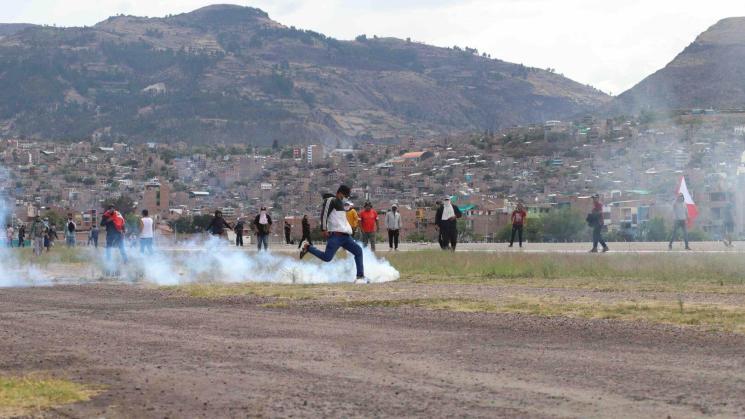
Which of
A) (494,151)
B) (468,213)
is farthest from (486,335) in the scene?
(494,151)

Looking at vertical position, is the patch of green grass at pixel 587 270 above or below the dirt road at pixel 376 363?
above

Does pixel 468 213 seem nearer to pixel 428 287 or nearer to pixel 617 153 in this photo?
pixel 617 153

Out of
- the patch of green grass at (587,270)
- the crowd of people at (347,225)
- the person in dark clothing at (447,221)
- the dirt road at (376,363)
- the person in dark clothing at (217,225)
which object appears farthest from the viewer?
the person in dark clothing at (217,225)

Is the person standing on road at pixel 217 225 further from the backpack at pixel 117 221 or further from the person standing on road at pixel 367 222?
the backpack at pixel 117 221


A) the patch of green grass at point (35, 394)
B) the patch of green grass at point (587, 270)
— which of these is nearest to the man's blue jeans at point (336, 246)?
the patch of green grass at point (587, 270)

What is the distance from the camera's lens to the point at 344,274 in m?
24.2

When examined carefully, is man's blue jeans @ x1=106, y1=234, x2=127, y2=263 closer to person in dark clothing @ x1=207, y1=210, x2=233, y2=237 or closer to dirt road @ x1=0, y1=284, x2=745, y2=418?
person in dark clothing @ x1=207, y1=210, x2=233, y2=237

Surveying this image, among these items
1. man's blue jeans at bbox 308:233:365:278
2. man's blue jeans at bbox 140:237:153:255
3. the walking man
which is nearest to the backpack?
man's blue jeans at bbox 140:237:153:255

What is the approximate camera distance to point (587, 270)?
81.0 feet

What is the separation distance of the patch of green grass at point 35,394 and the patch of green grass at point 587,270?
38.3 feet

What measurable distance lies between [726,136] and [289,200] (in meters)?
53.3

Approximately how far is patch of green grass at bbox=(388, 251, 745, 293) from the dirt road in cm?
626

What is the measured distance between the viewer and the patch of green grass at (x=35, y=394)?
31.2ft

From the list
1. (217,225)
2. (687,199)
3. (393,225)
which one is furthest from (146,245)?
(687,199)
